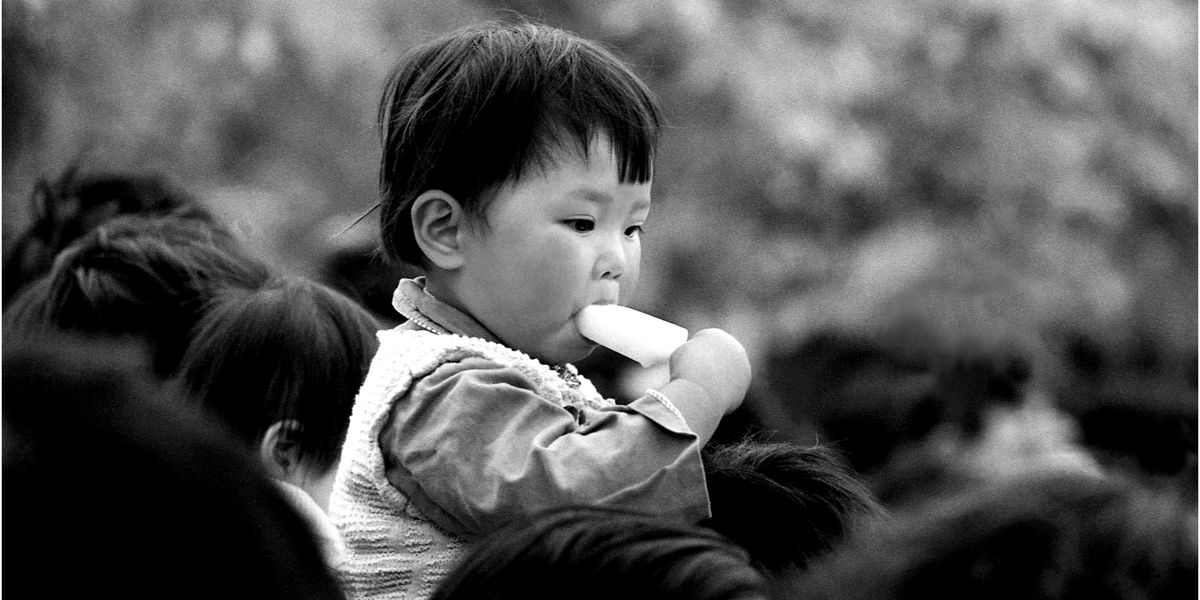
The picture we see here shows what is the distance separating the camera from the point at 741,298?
589 cm

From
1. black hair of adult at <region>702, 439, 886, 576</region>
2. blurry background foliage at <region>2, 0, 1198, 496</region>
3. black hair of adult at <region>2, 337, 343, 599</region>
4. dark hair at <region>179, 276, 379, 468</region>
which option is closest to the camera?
black hair of adult at <region>2, 337, 343, 599</region>

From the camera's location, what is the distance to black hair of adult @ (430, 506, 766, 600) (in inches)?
40.4

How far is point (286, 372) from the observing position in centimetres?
248

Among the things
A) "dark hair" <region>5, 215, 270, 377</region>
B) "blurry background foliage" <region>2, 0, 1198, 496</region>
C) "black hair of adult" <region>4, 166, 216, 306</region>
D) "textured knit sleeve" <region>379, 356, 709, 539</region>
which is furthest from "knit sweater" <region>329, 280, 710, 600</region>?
"blurry background foliage" <region>2, 0, 1198, 496</region>

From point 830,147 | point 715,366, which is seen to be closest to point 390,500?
point 715,366

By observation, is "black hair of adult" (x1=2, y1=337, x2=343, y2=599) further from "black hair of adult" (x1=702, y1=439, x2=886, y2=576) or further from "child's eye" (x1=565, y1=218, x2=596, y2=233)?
"child's eye" (x1=565, y1=218, x2=596, y2=233)

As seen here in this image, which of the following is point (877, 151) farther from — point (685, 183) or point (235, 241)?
point (235, 241)

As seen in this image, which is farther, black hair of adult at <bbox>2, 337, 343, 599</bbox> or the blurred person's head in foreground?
the blurred person's head in foreground

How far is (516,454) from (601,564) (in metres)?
0.60

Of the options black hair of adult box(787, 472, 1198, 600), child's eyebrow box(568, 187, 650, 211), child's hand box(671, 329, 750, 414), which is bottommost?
child's hand box(671, 329, 750, 414)

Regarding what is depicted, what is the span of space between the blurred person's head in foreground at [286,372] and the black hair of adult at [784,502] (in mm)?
927

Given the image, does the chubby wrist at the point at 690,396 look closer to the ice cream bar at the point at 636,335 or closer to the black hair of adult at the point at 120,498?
the ice cream bar at the point at 636,335

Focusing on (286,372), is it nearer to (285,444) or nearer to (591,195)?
(285,444)

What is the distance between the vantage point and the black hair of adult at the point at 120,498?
0.88 meters
